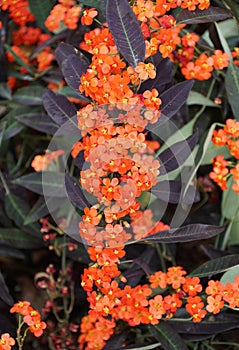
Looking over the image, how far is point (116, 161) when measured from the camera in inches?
40.2

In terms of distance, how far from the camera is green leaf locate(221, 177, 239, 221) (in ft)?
4.58

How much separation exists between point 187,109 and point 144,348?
54 cm

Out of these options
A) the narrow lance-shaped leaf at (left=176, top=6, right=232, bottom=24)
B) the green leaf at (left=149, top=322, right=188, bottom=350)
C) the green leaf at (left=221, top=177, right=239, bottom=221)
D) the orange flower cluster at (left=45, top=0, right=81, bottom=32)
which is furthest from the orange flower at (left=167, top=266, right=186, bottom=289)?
the orange flower cluster at (left=45, top=0, right=81, bottom=32)

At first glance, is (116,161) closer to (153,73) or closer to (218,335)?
(153,73)

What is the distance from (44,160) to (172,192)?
1.09ft

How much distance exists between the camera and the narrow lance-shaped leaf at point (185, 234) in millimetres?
1148

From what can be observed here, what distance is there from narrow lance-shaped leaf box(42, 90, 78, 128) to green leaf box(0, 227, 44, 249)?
1.23 ft

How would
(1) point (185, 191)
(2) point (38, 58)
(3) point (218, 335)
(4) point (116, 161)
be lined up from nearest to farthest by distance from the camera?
1. (4) point (116, 161)
2. (1) point (185, 191)
3. (3) point (218, 335)
4. (2) point (38, 58)

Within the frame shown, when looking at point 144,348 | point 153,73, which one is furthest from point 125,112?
point 144,348

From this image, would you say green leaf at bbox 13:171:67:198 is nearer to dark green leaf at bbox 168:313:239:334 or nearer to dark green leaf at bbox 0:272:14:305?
dark green leaf at bbox 0:272:14:305

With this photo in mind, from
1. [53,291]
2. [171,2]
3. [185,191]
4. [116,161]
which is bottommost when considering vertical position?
[53,291]

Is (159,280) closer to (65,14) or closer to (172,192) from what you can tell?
(172,192)

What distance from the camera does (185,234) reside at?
1.15 metres

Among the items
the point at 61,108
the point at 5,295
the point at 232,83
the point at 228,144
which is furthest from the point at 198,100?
the point at 5,295
